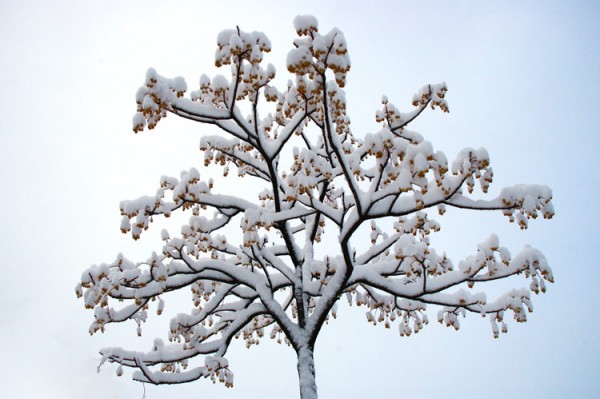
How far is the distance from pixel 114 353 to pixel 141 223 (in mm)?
2456

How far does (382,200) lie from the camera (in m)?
6.37

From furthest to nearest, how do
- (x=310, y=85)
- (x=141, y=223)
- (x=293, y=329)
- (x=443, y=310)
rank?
1. (x=443, y=310)
2. (x=293, y=329)
3. (x=141, y=223)
4. (x=310, y=85)

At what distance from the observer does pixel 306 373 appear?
24.8 feet

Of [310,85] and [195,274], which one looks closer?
[310,85]

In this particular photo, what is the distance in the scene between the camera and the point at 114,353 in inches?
321

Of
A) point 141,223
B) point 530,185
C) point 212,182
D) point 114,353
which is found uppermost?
point 212,182

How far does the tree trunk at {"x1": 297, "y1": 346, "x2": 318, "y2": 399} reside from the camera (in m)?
7.40

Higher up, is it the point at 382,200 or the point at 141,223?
the point at 141,223

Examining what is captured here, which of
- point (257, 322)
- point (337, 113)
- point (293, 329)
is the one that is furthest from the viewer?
point (257, 322)

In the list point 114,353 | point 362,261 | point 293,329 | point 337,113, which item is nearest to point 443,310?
point 362,261

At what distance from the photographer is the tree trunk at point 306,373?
24.3ft

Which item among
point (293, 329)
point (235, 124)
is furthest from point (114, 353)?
point (235, 124)

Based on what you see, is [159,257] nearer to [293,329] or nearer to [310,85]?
[293,329]

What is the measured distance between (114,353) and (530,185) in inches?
269
